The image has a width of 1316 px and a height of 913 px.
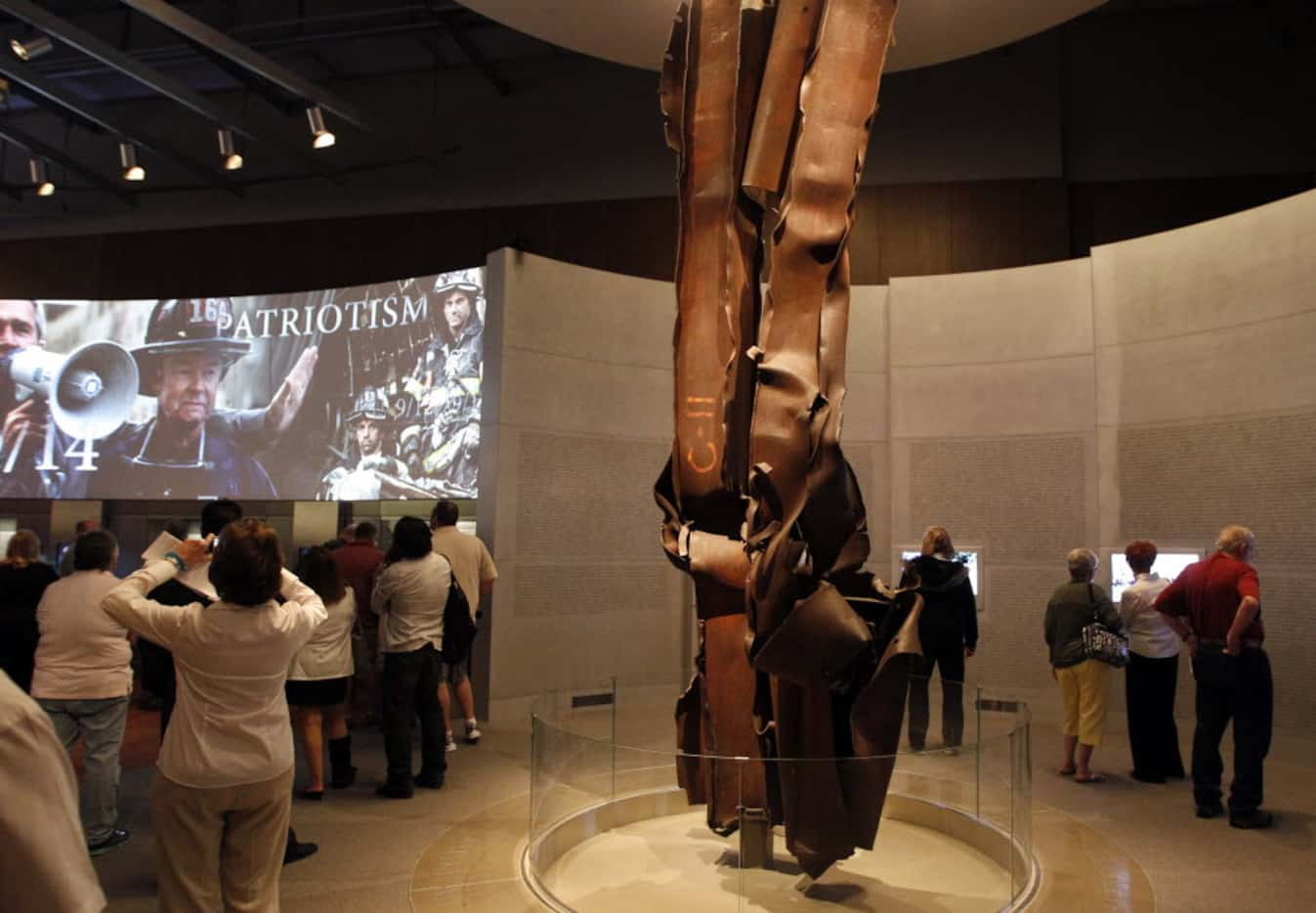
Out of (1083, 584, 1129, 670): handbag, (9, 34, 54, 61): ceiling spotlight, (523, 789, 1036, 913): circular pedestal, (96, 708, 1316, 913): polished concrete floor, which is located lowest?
(96, 708, 1316, 913): polished concrete floor

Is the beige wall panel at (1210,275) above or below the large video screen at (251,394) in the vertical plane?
above

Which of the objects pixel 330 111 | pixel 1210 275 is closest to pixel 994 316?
pixel 1210 275

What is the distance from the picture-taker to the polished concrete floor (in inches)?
145

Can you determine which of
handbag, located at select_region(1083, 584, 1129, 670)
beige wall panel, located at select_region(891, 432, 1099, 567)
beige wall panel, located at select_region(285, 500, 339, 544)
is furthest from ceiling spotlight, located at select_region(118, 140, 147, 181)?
handbag, located at select_region(1083, 584, 1129, 670)

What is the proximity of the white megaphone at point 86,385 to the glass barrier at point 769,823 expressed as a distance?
6.96 m

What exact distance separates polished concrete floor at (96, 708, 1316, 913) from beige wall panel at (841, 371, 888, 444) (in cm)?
331

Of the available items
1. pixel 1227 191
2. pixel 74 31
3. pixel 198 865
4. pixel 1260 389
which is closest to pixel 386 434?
pixel 74 31

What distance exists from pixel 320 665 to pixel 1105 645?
4155 millimetres

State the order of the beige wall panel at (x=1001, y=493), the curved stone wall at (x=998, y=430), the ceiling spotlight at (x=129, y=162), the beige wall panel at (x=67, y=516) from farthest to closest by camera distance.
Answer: the beige wall panel at (x=67, y=516) < the ceiling spotlight at (x=129, y=162) < the beige wall panel at (x=1001, y=493) < the curved stone wall at (x=998, y=430)

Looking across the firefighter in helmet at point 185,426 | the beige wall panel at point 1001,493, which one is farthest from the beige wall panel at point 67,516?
the beige wall panel at point 1001,493

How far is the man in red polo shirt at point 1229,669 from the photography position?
4609 millimetres

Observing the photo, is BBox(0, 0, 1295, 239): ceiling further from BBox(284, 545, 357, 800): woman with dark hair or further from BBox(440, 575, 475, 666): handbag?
BBox(284, 545, 357, 800): woman with dark hair

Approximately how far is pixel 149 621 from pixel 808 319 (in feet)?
7.50

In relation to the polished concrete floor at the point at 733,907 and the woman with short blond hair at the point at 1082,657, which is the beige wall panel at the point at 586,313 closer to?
the polished concrete floor at the point at 733,907
